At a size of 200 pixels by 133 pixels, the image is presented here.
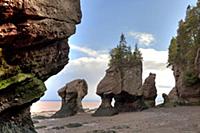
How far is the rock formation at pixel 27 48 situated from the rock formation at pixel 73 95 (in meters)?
50.8

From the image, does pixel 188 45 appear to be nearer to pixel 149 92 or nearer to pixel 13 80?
pixel 149 92

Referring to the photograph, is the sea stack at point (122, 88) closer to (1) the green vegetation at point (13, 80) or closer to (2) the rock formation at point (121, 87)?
(2) the rock formation at point (121, 87)

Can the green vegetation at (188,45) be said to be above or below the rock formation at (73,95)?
above

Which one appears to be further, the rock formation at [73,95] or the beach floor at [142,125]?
the rock formation at [73,95]

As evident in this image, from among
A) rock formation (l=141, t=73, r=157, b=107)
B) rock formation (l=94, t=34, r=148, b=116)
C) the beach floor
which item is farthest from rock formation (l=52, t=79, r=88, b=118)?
the beach floor

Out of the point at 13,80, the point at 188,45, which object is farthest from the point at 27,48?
the point at 188,45

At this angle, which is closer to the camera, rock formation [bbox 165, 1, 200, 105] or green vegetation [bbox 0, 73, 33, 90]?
green vegetation [bbox 0, 73, 33, 90]

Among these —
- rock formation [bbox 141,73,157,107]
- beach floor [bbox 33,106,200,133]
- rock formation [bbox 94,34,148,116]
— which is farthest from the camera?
rock formation [bbox 141,73,157,107]

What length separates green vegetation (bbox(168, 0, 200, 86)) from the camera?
231 feet

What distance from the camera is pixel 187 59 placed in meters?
76.5

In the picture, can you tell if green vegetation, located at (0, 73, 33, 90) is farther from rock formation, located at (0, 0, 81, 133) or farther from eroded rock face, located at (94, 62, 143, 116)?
eroded rock face, located at (94, 62, 143, 116)

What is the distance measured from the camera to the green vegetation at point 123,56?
7388 cm

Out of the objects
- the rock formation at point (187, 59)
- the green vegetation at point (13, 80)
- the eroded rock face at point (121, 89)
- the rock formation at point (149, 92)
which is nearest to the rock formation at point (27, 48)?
the green vegetation at point (13, 80)

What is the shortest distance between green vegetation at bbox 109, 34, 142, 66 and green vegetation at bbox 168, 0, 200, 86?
35.4 feet
